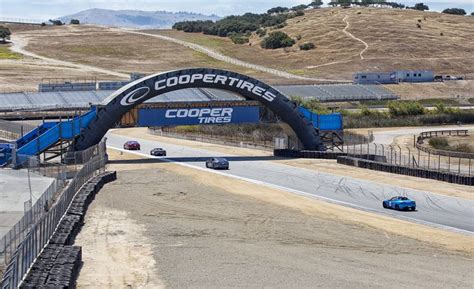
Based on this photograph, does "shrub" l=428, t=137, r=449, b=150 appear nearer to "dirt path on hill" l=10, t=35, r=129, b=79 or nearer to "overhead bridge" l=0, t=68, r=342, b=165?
"overhead bridge" l=0, t=68, r=342, b=165

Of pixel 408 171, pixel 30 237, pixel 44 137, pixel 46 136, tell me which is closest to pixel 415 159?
pixel 408 171

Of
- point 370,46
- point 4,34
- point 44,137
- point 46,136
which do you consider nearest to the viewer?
point 44,137

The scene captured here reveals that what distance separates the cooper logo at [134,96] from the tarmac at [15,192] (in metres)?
9.31

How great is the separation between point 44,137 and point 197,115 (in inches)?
492

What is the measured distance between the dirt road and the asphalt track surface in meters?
3.04

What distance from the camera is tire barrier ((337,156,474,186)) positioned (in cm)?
5443

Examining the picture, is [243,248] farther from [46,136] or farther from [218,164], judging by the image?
[46,136]

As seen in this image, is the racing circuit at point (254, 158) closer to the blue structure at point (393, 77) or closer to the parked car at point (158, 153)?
the parked car at point (158, 153)

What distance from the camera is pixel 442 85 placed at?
139 metres

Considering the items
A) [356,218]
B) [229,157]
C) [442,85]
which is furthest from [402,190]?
[442,85]

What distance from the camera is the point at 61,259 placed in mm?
29562

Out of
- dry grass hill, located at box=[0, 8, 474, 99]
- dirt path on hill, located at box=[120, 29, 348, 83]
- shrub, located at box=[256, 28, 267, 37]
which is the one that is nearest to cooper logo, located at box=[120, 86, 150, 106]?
dry grass hill, located at box=[0, 8, 474, 99]

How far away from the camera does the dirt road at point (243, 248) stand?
3062 cm

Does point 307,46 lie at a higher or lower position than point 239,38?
lower
